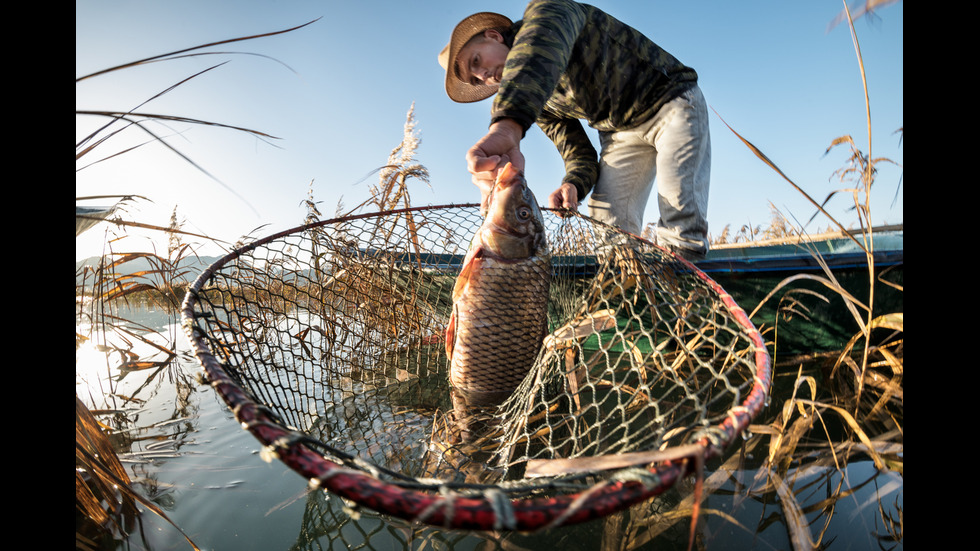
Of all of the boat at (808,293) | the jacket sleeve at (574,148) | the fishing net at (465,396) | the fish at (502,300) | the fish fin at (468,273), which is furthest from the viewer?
the jacket sleeve at (574,148)

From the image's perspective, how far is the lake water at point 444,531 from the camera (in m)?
1.38

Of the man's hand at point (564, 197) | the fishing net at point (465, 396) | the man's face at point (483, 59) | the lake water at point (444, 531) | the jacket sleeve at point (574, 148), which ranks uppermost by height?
the man's face at point (483, 59)

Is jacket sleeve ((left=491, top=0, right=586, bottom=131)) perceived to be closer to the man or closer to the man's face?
the man

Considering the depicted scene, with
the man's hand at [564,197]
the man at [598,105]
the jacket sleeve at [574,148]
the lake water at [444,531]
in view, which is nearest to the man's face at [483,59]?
the man at [598,105]

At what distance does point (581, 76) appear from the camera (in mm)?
3078

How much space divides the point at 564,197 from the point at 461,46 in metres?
1.65

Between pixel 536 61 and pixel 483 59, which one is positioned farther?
pixel 483 59

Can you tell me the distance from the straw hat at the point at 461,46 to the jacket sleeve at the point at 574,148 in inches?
28.0

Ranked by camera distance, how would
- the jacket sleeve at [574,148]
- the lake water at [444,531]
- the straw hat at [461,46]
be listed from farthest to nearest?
the jacket sleeve at [574,148], the straw hat at [461,46], the lake water at [444,531]

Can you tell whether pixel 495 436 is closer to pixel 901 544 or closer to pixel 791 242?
pixel 901 544

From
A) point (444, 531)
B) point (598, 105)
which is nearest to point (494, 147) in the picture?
point (598, 105)

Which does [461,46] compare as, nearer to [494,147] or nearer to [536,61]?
[536,61]

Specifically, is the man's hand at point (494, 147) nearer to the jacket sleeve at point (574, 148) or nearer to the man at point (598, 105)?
the man at point (598, 105)

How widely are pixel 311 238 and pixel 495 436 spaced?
1.67 meters
